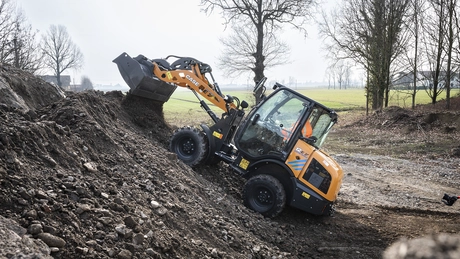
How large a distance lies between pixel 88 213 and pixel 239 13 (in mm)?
20714

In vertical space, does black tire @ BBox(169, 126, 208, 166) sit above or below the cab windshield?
below

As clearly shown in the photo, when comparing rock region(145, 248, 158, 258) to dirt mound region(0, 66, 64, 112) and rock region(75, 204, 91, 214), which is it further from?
dirt mound region(0, 66, 64, 112)

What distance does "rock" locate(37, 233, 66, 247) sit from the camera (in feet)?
10.0

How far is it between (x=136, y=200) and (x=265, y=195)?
2808 millimetres

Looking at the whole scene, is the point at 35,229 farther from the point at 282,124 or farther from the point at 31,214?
the point at 282,124

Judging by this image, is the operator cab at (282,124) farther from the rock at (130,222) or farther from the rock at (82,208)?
the rock at (82,208)

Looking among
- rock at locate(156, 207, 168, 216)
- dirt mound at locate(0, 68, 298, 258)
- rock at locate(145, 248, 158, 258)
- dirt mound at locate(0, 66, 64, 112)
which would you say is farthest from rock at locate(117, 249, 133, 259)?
dirt mound at locate(0, 66, 64, 112)

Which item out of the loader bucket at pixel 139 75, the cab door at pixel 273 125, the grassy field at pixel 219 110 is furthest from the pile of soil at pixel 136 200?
the grassy field at pixel 219 110

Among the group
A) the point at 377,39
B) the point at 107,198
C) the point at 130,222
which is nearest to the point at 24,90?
the point at 107,198

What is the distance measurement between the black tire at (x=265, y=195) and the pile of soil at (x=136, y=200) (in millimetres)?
273

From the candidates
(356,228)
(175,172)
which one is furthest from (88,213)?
(356,228)

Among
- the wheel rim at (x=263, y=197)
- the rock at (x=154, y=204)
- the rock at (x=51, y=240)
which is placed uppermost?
the rock at (x=51, y=240)

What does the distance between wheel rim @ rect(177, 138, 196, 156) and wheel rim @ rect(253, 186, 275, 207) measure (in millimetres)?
1735

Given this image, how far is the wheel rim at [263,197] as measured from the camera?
22.2 feet
